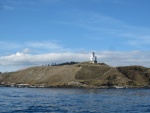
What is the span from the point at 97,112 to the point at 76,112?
3.49 meters

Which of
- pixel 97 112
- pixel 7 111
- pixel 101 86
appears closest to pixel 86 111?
pixel 97 112

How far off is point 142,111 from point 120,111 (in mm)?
4125

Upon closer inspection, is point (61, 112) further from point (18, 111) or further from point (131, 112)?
point (131, 112)

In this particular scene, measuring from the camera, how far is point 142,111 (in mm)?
57031

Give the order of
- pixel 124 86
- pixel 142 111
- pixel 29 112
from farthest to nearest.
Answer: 1. pixel 124 86
2. pixel 142 111
3. pixel 29 112

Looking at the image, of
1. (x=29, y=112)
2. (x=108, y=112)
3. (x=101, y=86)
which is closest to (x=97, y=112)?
(x=108, y=112)

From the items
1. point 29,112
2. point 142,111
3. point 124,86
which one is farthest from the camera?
point 124,86

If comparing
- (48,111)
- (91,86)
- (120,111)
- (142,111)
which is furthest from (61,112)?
(91,86)

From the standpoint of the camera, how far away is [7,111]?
177 feet

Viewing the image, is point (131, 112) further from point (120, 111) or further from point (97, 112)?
point (97, 112)

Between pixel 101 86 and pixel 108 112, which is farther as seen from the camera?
pixel 101 86

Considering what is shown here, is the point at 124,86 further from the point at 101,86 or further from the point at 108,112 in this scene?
the point at 108,112

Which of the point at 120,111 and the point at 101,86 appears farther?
the point at 101,86

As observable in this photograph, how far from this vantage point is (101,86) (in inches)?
7840
